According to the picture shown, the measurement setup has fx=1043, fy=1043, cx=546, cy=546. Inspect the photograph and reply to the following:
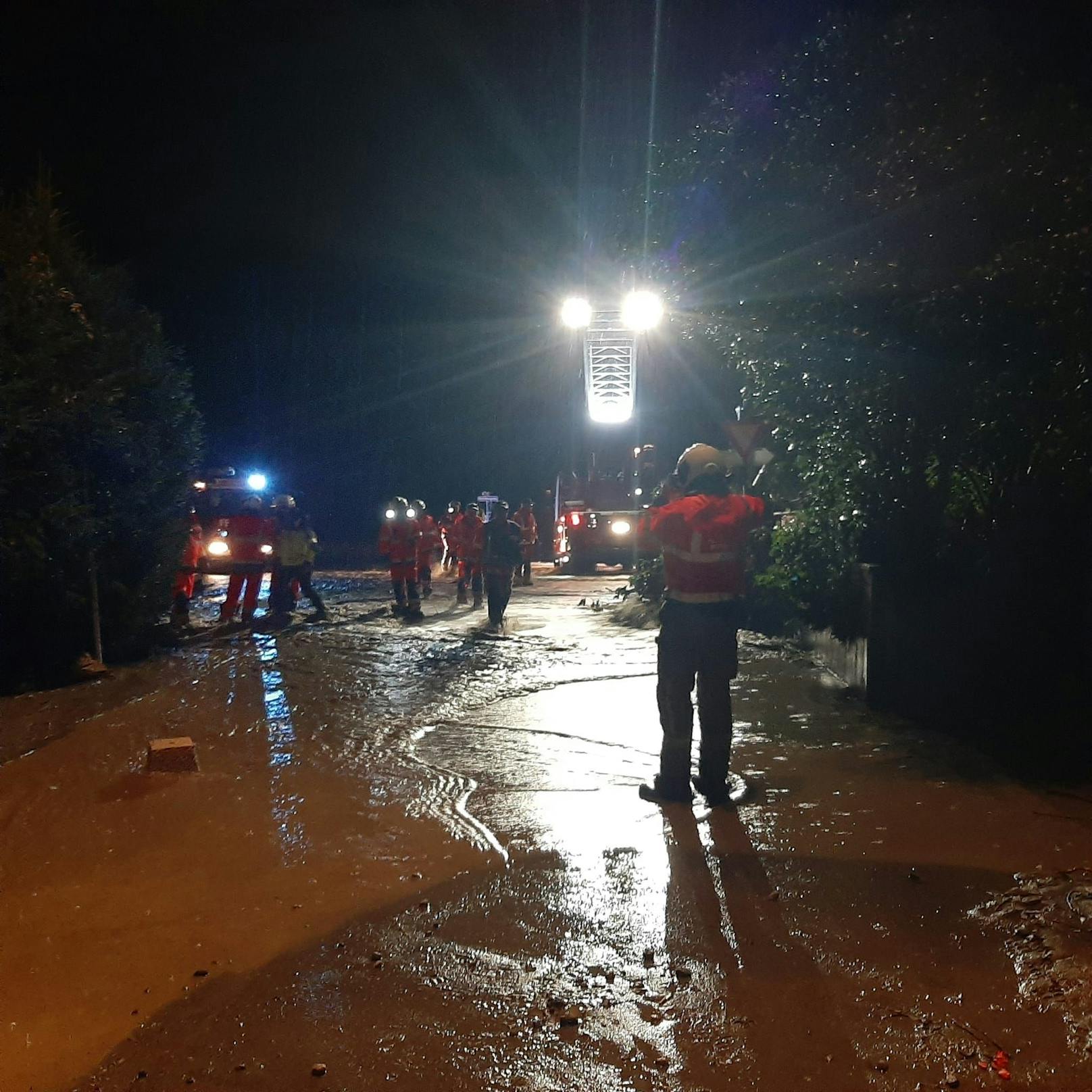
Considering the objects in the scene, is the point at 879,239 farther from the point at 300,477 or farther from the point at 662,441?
the point at 300,477

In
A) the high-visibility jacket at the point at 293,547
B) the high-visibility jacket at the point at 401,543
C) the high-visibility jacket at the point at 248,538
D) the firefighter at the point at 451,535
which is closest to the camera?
the high-visibility jacket at the point at 248,538

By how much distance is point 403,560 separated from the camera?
1498 centimetres

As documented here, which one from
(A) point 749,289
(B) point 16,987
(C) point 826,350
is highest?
(A) point 749,289

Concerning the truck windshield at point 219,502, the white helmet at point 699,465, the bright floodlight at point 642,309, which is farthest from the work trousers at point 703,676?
the truck windshield at point 219,502

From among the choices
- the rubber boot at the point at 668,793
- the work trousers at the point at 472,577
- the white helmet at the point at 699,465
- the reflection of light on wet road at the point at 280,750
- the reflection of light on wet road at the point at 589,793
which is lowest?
the reflection of light on wet road at the point at 280,750

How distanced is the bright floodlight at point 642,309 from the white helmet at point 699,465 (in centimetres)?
356

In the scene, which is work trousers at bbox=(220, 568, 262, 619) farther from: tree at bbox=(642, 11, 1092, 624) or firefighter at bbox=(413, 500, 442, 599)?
tree at bbox=(642, 11, 1092, 624)

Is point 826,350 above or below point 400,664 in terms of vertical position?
above

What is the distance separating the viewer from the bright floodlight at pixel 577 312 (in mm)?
14938

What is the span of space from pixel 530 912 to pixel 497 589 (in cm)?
920

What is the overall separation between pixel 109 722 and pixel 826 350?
5919 millimetres

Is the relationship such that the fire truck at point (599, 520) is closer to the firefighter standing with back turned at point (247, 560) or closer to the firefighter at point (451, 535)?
the firefighter at point (451, 535)

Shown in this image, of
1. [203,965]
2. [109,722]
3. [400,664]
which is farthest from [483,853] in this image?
[400,664]

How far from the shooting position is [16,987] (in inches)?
142
